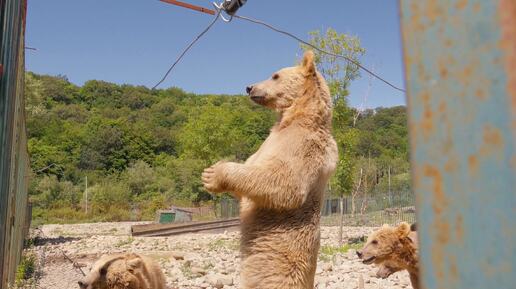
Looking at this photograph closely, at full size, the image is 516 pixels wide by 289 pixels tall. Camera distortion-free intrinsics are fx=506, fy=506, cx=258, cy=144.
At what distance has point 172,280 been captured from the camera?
33.6 ft

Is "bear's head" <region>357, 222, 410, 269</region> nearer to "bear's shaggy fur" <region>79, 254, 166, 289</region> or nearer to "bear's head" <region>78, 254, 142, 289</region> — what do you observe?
"bear's shaggy fur" <region>79, 254, 166, 289</region>

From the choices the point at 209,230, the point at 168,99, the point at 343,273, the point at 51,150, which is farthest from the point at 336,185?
the point at 168,99

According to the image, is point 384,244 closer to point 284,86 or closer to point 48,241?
point 284,86

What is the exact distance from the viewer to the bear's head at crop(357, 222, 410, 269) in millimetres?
6008

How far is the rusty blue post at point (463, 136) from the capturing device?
0.61 metres

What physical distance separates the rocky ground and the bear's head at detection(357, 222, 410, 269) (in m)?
2.46

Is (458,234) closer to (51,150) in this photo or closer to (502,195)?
(502,195)

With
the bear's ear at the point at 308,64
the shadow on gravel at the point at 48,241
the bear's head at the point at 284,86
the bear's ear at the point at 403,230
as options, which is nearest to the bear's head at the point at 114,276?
the bear's head at the point at 284,86

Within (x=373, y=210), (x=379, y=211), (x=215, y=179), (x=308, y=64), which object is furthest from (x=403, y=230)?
(x=373, y=210)

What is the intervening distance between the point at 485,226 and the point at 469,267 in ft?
0.18

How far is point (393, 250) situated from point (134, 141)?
6063 cm

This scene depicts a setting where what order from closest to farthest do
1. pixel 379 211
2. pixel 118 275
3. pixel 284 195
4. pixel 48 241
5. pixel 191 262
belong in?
1. pixel 284 195
2. pixel 118 275
3. pixel 191 262
4. pixel 48 241
5. pixel 379 211

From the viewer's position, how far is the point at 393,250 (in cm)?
603

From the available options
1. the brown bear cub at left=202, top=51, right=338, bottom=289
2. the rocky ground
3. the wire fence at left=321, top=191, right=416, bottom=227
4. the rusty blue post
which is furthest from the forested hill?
the rusty blue post
